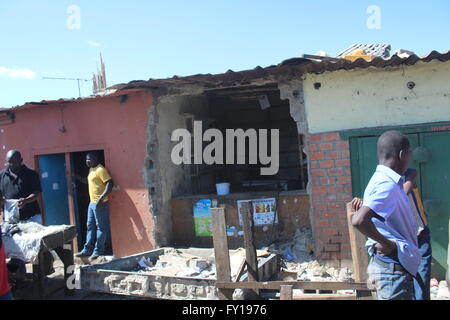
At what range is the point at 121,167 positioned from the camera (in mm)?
6848

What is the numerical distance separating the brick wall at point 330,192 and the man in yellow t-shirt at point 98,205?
11.6ft

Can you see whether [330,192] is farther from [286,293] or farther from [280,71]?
[286,293]

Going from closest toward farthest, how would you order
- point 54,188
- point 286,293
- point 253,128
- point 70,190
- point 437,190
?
point 286,293 → point 437,190 → point 70,190 → point 54,188 → point 253,128

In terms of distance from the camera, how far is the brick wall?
5.46 metres

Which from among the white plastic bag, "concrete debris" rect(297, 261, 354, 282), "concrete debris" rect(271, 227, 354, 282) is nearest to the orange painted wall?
the white plastic bag

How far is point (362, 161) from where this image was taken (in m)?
5.36

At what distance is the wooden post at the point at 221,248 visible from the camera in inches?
132

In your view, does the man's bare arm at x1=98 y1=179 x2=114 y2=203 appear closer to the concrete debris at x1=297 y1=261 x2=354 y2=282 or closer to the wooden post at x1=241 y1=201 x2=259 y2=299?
the concrete debris at x1=297 y1=261 x2=354 y2=282

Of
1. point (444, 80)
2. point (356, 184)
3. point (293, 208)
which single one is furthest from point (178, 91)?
point (444, 80)

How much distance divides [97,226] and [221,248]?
4054mm

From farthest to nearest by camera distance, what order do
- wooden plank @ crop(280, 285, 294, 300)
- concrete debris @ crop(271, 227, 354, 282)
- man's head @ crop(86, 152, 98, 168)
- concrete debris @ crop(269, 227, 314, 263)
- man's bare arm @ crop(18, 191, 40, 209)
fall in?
man's head @ crop(86, 152, 98, 168) → concrete debris @ crop(269, 227, 314, 263) → man's bare arm @ crop(18, 191, 40, 209) → concrete debris @ crop(271, 227, 354, 282) → wooden plank @ crop(280, 285, 294, 300)

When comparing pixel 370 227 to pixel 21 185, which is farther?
pixel 21 185

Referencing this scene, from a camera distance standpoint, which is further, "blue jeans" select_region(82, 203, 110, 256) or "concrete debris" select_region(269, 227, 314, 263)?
"blue jeans" select_region(82, 203, 110, 256)

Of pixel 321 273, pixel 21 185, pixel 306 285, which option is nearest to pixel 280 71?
pixel 321 273
